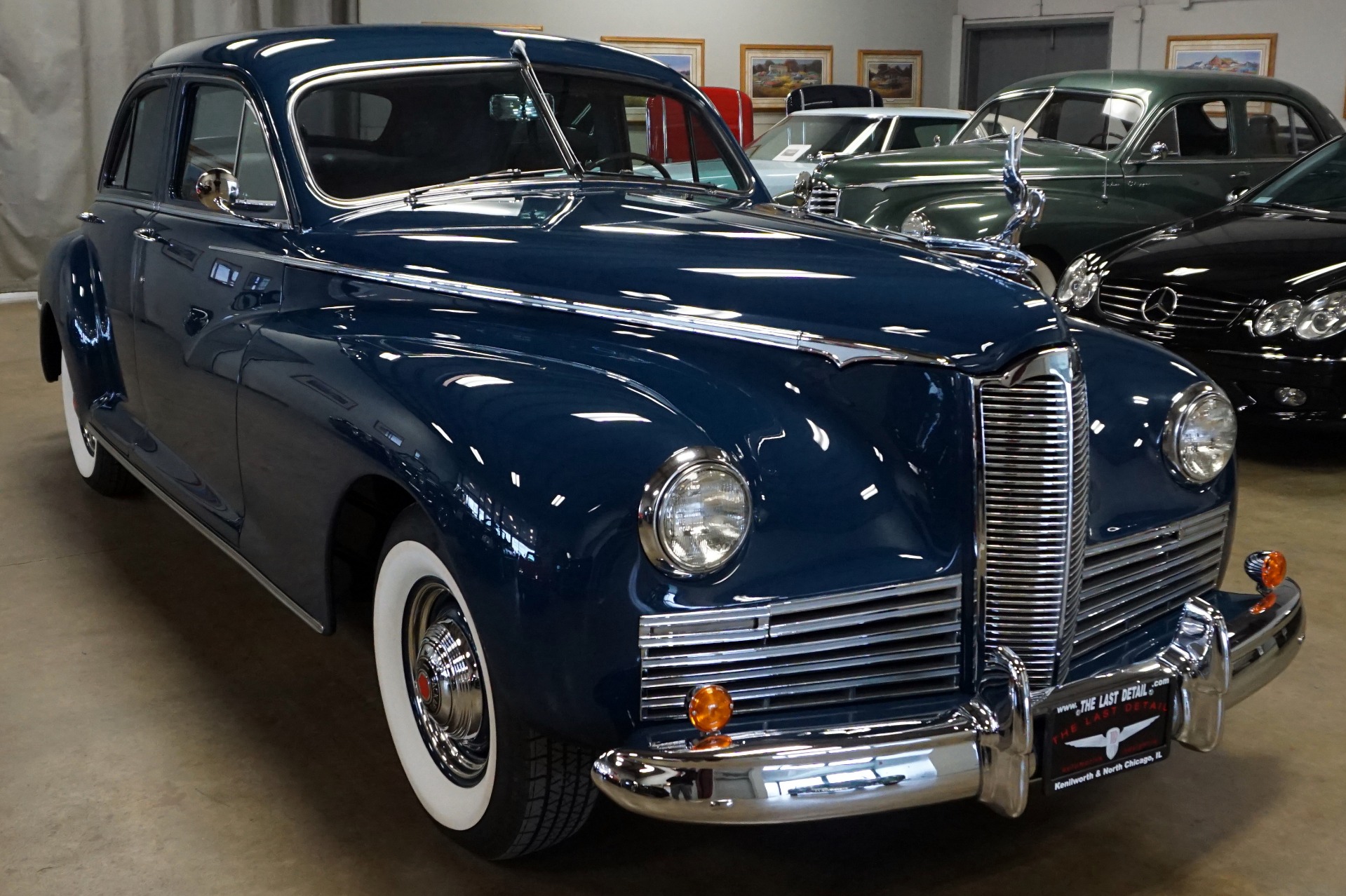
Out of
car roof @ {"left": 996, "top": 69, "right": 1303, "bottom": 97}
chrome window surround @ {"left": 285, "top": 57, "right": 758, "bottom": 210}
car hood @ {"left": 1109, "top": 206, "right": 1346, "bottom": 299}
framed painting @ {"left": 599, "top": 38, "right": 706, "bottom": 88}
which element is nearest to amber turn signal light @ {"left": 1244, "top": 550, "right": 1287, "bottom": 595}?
chrome window surround @ {"left": 285, "top": 57, "right": 758, "bottom": 210}

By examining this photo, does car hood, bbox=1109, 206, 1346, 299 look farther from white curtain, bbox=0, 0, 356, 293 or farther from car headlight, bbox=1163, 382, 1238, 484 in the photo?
white curtain, bbox=0, 0, 356, 293

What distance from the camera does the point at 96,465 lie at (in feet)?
15.0

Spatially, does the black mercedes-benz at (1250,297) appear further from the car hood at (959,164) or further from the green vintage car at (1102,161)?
the car hood at (959,164)

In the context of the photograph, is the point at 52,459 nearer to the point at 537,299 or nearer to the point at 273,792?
the point at 273,792

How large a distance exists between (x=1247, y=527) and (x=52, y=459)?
14.8ft

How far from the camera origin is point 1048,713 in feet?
6.84

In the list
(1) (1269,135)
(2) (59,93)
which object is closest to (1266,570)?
(1) (1269,135)

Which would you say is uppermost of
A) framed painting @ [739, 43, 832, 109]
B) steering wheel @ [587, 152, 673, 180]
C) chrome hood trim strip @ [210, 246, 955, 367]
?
framed painting @ [739, 43, 832, 109]

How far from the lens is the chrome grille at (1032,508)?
2.13 meters

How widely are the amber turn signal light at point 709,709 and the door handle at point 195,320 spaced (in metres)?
1.85

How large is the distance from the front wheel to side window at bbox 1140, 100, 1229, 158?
6088mm

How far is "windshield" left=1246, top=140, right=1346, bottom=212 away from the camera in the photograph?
568cm

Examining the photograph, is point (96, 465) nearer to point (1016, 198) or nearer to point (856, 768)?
point (1016, 198)

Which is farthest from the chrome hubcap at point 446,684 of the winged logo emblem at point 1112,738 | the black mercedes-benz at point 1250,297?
the black mercedes-benz at point 1250,297
